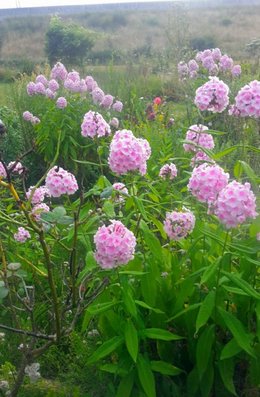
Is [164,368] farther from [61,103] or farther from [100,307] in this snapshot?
[61,103]

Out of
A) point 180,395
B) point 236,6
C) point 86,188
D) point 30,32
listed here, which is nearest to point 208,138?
point 180,395

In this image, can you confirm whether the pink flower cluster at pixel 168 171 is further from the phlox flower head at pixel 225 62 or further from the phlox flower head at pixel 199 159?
the phlox flower head at pixel 225 62

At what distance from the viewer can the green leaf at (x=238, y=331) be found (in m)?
2.35

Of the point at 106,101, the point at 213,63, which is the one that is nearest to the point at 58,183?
the point at 106,101

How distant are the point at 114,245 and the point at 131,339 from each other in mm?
412

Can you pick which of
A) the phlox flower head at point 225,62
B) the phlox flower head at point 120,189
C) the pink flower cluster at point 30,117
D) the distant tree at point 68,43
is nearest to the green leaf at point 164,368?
the phlox flower head at point 120,189

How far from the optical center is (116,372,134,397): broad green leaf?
2521 mm

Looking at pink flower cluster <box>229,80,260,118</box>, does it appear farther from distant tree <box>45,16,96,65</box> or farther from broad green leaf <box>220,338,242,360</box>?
distant tree <box>45,16,96,65</box>

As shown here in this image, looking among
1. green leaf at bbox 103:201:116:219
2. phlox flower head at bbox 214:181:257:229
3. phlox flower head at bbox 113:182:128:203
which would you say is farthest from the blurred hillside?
phlox flower head at bbox 214:181:257:229

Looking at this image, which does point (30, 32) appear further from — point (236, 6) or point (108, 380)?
point (108, 380)

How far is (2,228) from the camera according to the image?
4371mm

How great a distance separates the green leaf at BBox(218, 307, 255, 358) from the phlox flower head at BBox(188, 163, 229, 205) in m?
0.46

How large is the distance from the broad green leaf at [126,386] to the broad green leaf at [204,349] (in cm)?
28

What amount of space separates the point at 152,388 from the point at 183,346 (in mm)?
415
